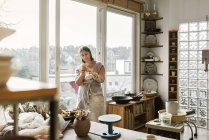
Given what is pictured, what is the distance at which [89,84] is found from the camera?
3320 mm

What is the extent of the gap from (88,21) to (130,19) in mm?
1416

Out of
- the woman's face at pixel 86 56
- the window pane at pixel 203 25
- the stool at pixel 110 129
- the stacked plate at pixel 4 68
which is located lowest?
the stool at pixel 110 129

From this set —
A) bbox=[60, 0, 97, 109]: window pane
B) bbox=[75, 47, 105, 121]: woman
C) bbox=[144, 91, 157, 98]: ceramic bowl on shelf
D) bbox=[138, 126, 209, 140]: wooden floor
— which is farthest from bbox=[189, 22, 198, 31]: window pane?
bbox=[75, 47, 105, 121]: woman

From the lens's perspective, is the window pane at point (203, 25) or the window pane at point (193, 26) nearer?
the window pane at point (203, 25)

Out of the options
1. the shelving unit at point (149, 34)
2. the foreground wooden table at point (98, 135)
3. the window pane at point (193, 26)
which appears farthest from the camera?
the shelving unit at point (149, 34)

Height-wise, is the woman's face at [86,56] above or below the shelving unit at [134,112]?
above

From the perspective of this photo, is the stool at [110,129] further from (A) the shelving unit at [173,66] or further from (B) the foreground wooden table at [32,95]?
(A) the shelving unit at [173,66]

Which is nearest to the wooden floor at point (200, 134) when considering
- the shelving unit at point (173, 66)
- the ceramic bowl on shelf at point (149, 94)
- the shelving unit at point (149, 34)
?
the ceramic bowl on shelf at point (149, 94)

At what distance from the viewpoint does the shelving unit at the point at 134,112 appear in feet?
13.1

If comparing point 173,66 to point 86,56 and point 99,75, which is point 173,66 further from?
point 86,56

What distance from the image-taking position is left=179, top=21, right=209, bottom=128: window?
4.61 metres

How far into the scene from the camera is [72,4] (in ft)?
11.9

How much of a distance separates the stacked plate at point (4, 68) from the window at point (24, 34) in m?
2.22

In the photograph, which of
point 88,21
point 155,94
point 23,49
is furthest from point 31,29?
point 155,94
